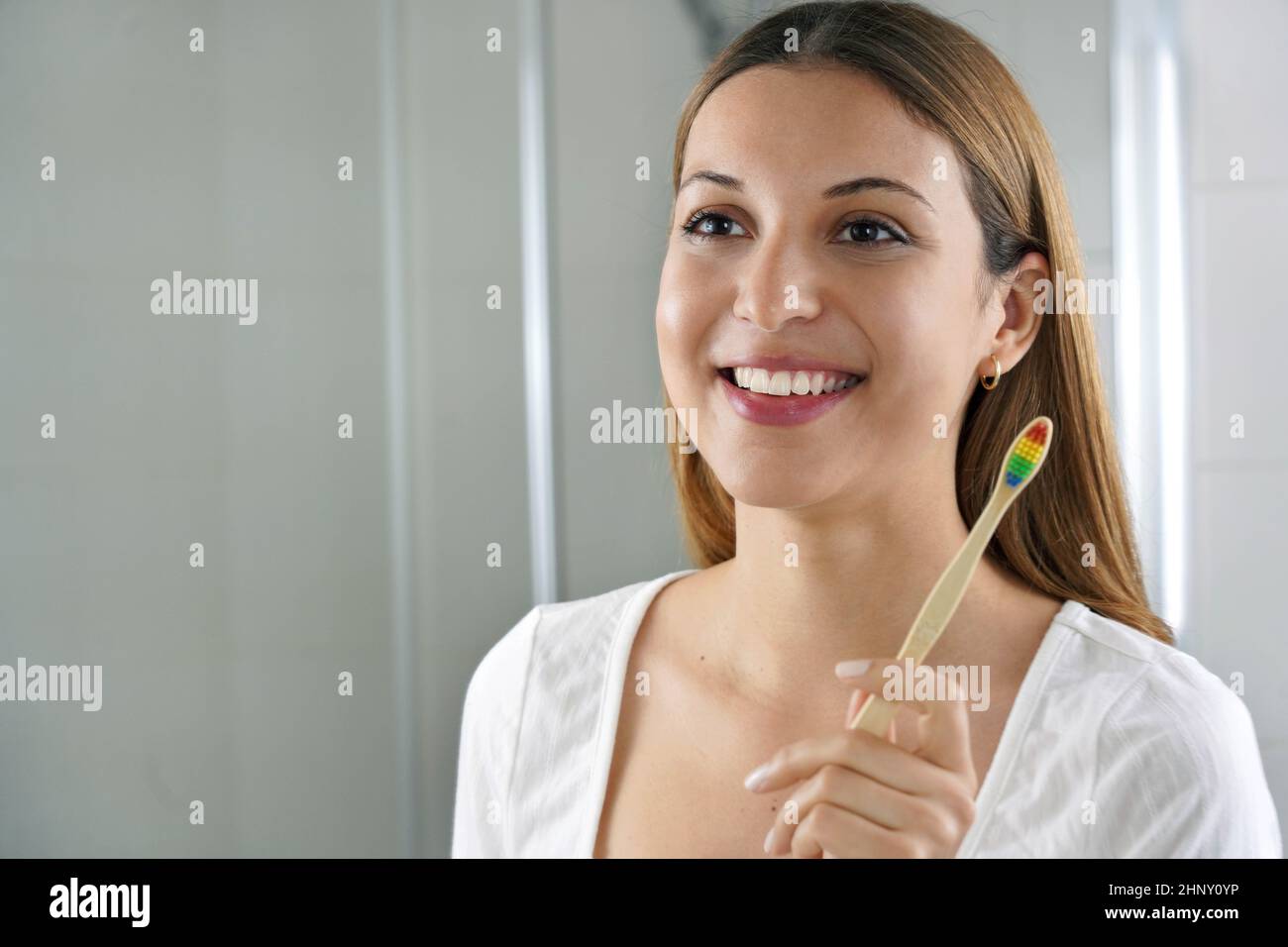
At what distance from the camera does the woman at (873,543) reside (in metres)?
0.52

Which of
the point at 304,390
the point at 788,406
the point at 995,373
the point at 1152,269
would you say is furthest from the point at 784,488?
the point at 304,390

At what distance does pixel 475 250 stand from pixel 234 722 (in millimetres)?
413

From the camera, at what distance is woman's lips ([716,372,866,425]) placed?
1.81ft

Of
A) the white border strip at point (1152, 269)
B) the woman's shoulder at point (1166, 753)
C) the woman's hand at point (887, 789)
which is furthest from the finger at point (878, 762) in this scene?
the white border strip at point (1152, 269)

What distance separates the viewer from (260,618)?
2.70ft

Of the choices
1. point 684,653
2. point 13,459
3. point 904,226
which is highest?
point 904,226

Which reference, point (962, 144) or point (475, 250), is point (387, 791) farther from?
point (962, 144)

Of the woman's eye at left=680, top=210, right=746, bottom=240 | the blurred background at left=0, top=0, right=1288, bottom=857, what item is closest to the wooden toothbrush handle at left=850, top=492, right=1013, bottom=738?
the woman's eye at left=680, top=210, right=746, bottom=240

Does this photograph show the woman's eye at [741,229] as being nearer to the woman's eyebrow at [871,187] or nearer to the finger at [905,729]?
the woman's eyebrow at [871,187]

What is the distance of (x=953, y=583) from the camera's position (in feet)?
1.56

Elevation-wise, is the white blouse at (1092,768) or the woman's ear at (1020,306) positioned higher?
the woman's ear at (1020,306)
